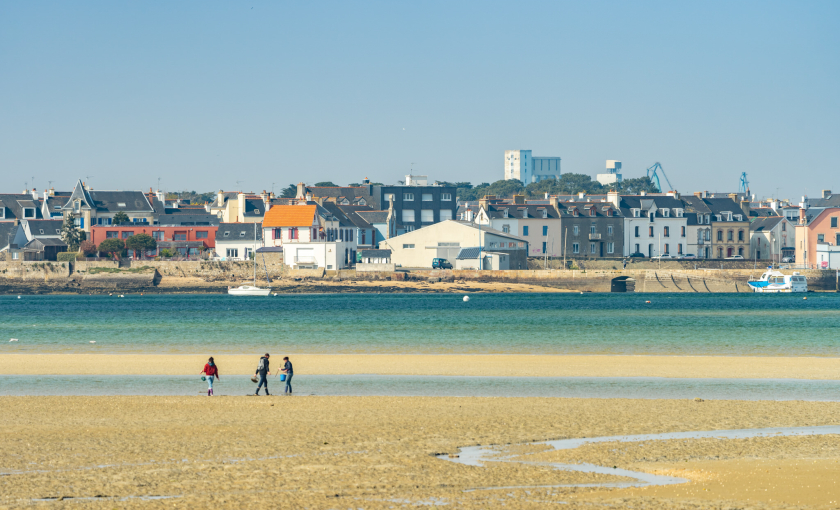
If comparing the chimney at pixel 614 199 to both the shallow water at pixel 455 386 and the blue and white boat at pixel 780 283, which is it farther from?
the shallow water at pixel 455 386

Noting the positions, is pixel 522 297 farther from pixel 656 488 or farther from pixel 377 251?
pixel 656 488

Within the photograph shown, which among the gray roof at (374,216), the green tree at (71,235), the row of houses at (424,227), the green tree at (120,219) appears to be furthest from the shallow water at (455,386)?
the green tree at (120,219)

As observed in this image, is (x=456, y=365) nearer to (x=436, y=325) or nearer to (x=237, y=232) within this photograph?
(x=436, y=325)

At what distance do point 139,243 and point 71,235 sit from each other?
37.1 feet

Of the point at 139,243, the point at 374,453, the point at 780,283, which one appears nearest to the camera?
the point at 374,453

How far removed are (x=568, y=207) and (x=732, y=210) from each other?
22.9m

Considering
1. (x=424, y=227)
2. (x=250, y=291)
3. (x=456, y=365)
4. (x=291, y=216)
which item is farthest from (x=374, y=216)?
(x=456, y=365)

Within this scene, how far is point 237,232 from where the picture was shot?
331ft

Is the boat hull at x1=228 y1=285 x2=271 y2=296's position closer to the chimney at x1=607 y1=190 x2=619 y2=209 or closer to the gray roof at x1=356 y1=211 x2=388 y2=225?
the gray roof at x1=356 y1=211 x2=388 y2=225

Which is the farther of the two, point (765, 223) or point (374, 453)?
point (765, 223)

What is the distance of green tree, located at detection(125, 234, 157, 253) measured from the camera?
98.5 m

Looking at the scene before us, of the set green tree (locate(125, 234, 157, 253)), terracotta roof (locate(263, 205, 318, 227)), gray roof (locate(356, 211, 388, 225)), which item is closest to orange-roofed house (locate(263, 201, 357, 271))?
terracotta roof (locate(263, 205, 318, 227))

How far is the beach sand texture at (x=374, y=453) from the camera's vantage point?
1227 centimetres

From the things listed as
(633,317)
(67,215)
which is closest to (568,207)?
(633,317)
